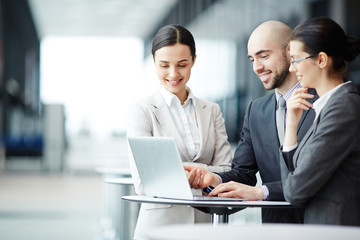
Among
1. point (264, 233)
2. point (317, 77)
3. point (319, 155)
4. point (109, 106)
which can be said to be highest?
point (109, 106)

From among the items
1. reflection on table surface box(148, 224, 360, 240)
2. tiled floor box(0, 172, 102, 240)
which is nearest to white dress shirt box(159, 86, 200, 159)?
reflection on table surface box(148, 224, 360, 240)

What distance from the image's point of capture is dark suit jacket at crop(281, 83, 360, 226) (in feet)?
7.89

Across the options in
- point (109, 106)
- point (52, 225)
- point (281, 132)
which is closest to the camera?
point (281, 132)

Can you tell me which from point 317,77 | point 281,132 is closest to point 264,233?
point 317,77

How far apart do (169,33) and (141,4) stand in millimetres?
17156

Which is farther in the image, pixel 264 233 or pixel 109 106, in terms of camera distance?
pixel 109 106

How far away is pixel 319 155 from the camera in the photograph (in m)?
2.41

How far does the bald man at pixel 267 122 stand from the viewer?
295 cm

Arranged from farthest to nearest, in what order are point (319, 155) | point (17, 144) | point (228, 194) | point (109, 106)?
point (109, 106) → point (17, 144) → point (228, 194) → point (319, 155)

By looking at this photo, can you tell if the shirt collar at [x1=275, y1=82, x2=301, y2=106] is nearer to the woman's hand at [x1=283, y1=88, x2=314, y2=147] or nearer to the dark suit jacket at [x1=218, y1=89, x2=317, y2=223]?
the dark suit jacket at [x1=218, y1=89, x2=317, y2=223]

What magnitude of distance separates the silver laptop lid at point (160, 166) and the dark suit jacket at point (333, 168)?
432mm

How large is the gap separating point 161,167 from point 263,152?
635 millimetres

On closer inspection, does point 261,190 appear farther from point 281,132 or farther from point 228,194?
point 281,132

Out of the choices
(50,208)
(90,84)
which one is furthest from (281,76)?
(90,84)
